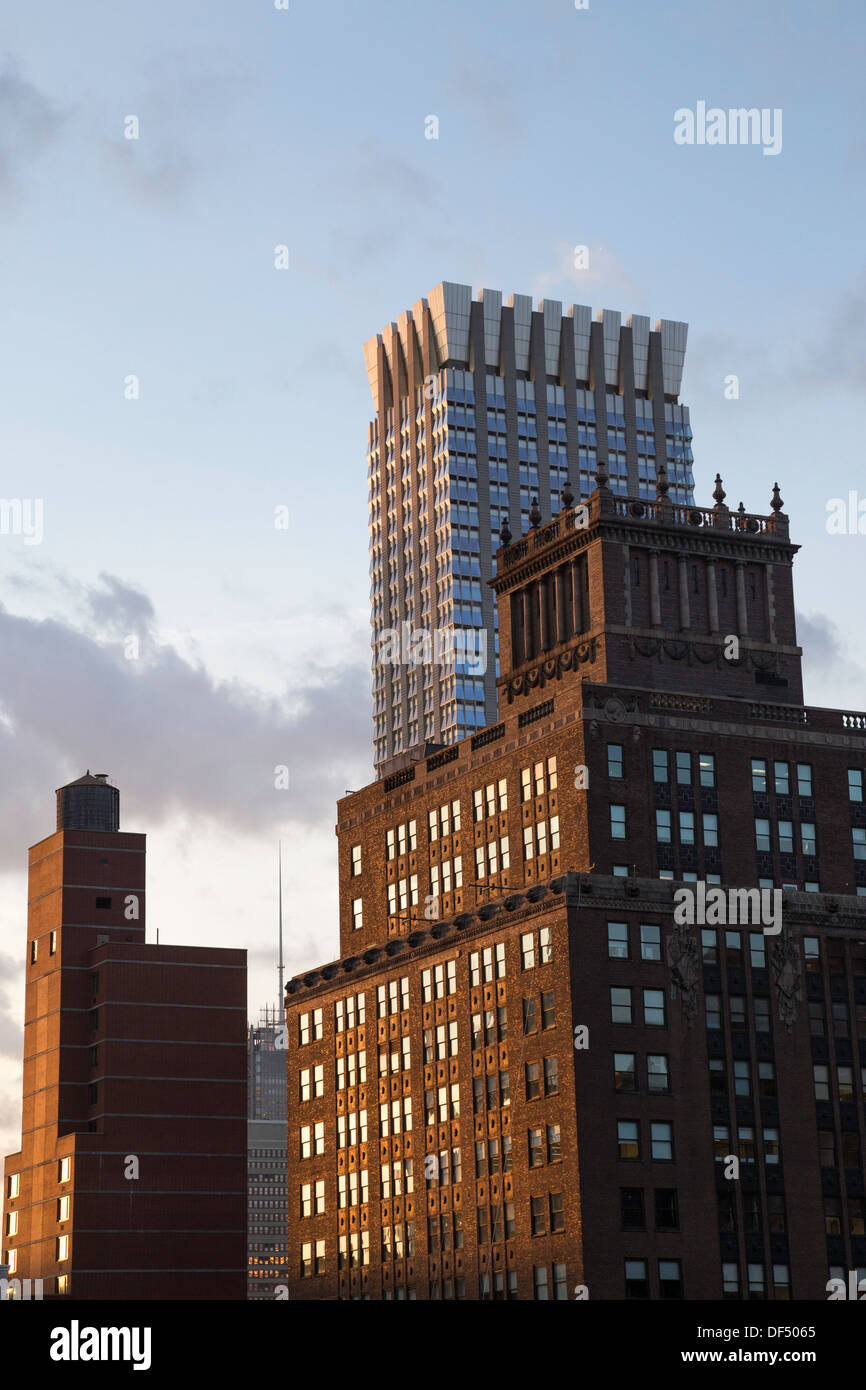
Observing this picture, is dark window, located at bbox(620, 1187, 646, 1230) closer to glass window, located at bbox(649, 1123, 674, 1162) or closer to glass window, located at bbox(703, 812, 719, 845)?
glass window, located at bbox(649, 1123, 674, 1162)

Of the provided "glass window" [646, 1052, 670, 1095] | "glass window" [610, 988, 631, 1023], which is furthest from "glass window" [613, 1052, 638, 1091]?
"glass window" [610, 988, 631, 1023]

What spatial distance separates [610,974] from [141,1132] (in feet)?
266

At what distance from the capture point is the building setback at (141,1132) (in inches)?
7338

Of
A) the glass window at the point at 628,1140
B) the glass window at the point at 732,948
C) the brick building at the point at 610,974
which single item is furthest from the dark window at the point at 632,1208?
the glass window at the point at 732,948

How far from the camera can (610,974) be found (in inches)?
4803

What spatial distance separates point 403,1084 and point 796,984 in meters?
28.2

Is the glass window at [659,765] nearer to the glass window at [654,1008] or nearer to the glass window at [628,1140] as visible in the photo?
the glass window at [654,1008]

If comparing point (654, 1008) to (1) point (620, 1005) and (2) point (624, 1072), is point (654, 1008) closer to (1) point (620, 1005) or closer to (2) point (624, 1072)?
(1) point (620, 1005)

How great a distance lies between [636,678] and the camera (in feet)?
445

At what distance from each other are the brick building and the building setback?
136 ft
